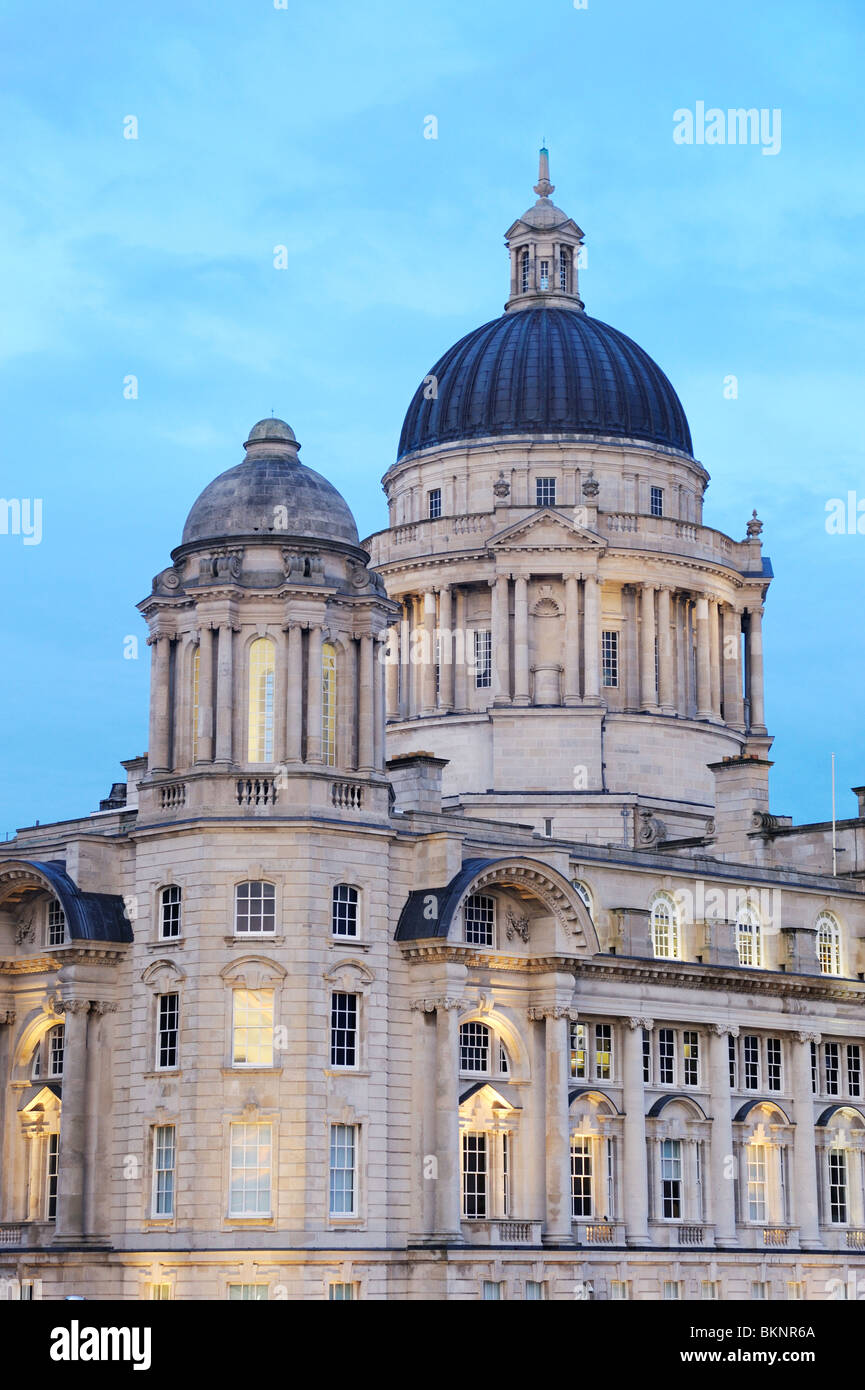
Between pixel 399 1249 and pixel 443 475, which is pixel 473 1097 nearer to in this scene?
pixel 399 1249

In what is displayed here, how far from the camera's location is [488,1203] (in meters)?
71.5

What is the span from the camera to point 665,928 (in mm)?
79562

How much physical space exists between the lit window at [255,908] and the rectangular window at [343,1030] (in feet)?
9.57

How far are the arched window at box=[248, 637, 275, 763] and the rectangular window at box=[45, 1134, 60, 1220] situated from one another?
1420 centimetres

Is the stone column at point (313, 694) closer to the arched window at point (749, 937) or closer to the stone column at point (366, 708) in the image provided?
the stone column at point (366, 708)

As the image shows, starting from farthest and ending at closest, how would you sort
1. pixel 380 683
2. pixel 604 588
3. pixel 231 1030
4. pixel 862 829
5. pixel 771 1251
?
1. pixel 604 588
2. pixel 862 829
3. pixel 771 1251
4. pixel 380 683
5. pixel 231 1030

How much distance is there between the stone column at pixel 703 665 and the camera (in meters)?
101

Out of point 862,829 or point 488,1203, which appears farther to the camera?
point 862,829

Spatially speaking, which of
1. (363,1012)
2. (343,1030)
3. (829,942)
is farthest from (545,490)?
(343,1030)

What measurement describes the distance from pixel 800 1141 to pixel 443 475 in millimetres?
34815

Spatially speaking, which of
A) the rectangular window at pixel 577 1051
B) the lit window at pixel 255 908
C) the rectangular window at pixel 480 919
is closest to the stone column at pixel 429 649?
the rectangular window at pixel 577 1051

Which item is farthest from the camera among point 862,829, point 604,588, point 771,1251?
point 604,588

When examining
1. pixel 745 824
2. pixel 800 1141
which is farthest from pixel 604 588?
pixel 800 1141

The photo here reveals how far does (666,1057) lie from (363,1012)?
13.9 metres
